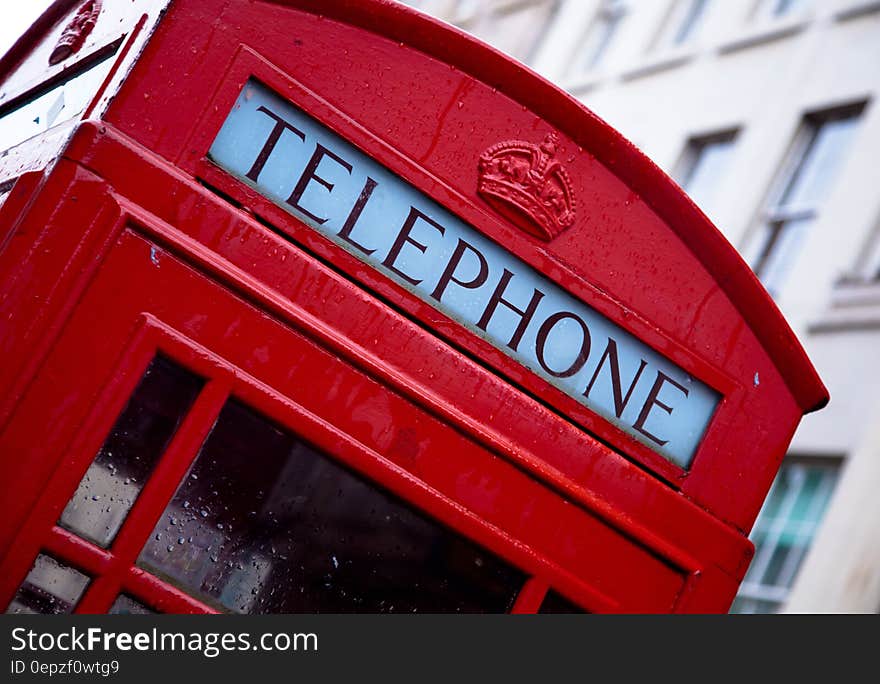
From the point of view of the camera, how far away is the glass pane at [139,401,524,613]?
2270 mm

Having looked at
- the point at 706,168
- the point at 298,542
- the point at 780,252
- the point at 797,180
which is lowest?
the point at 298,542

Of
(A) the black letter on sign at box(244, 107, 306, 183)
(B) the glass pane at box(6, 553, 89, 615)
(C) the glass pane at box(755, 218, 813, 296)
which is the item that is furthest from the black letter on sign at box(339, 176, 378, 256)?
(C) the glass pane at box(755, 218, 813, 296)

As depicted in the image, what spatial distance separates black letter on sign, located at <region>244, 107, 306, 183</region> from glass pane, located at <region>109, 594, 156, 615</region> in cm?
79

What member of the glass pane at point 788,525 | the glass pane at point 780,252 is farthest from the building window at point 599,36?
the glass pane at point 788,525

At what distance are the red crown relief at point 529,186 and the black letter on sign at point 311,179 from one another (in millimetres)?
314

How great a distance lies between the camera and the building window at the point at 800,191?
11273 mm

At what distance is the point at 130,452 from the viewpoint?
2.22 meters

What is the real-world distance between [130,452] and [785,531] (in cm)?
876

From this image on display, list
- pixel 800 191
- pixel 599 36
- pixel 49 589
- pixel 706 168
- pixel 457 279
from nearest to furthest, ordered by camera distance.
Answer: pixel 49 589
pixel 457 279
pixel 800 191
pixel 706 168
pixel 599 36

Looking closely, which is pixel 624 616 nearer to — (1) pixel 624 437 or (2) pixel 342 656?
(1) pixel 624 437

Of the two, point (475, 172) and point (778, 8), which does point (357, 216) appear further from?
point (778, 8)

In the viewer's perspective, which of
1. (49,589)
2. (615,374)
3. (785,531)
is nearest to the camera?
(49,589)

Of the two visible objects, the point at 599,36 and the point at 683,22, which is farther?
the point at 599,36

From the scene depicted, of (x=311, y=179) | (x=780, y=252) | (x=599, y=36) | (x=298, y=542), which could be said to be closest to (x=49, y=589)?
(x=298, y=542)
